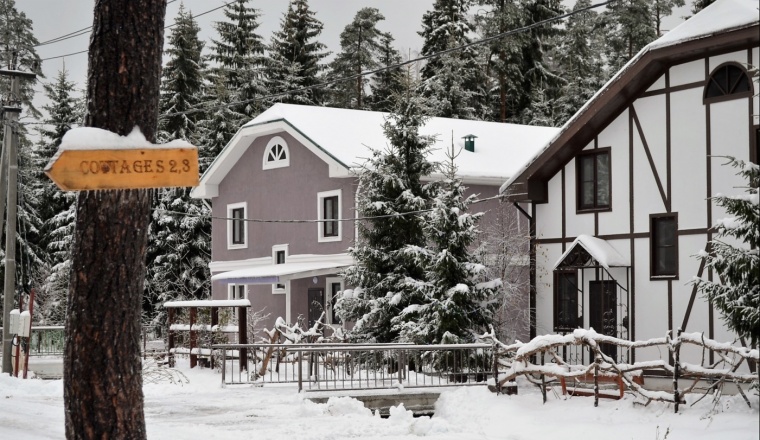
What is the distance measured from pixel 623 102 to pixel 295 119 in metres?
14.9

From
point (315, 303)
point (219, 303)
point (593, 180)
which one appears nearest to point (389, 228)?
point (219, 303)

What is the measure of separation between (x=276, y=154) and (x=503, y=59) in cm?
2347

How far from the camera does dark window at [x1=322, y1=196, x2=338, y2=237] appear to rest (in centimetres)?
3512

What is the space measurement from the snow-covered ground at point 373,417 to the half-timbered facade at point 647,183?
3.93m

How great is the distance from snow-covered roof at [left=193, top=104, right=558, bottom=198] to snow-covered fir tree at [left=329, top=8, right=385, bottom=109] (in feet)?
79.6

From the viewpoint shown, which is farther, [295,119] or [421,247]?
[295,119]

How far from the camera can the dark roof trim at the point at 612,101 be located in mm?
22000

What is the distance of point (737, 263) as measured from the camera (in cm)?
1609

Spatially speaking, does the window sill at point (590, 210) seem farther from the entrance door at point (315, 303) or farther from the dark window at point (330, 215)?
the entrance door at point (315, 303)

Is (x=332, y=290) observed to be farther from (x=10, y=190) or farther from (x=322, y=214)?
(x=10, y=190)

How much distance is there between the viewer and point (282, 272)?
33.2m

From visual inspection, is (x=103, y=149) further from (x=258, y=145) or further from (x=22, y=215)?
(x=22, y=215)

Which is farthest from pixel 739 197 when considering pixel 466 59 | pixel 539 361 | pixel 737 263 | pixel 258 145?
pixel 466 59

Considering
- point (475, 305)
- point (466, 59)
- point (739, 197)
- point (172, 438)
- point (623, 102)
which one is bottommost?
point (172, 438)
